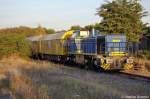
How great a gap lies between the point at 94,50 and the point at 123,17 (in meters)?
20.1

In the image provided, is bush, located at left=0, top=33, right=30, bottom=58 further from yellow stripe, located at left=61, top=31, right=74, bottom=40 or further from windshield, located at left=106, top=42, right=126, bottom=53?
windshield, located at left=106, top=42, right=126, bottom=53

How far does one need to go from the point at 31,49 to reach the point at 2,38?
303 inches

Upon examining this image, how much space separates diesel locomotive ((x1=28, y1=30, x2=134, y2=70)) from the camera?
2552 cm

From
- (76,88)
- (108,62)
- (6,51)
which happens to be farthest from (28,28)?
(76,88)

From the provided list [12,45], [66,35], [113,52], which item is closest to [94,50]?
[113,52]

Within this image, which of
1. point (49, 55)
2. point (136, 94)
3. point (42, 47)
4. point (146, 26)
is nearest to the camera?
point (136, 94)

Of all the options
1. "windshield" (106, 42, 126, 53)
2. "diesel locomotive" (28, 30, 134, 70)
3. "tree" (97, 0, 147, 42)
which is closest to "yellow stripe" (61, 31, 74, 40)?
"diesel locomotive" (28, 30, 134, 70)

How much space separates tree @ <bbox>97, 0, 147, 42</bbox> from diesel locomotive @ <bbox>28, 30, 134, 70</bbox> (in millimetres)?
9627

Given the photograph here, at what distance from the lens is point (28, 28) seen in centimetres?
11556

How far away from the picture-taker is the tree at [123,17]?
45312mm

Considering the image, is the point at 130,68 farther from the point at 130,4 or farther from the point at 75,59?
the point at 130,4

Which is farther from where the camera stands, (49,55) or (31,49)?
(31,49)

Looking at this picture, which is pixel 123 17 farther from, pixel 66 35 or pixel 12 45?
pixel 12 45

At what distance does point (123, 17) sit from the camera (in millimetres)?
46531
